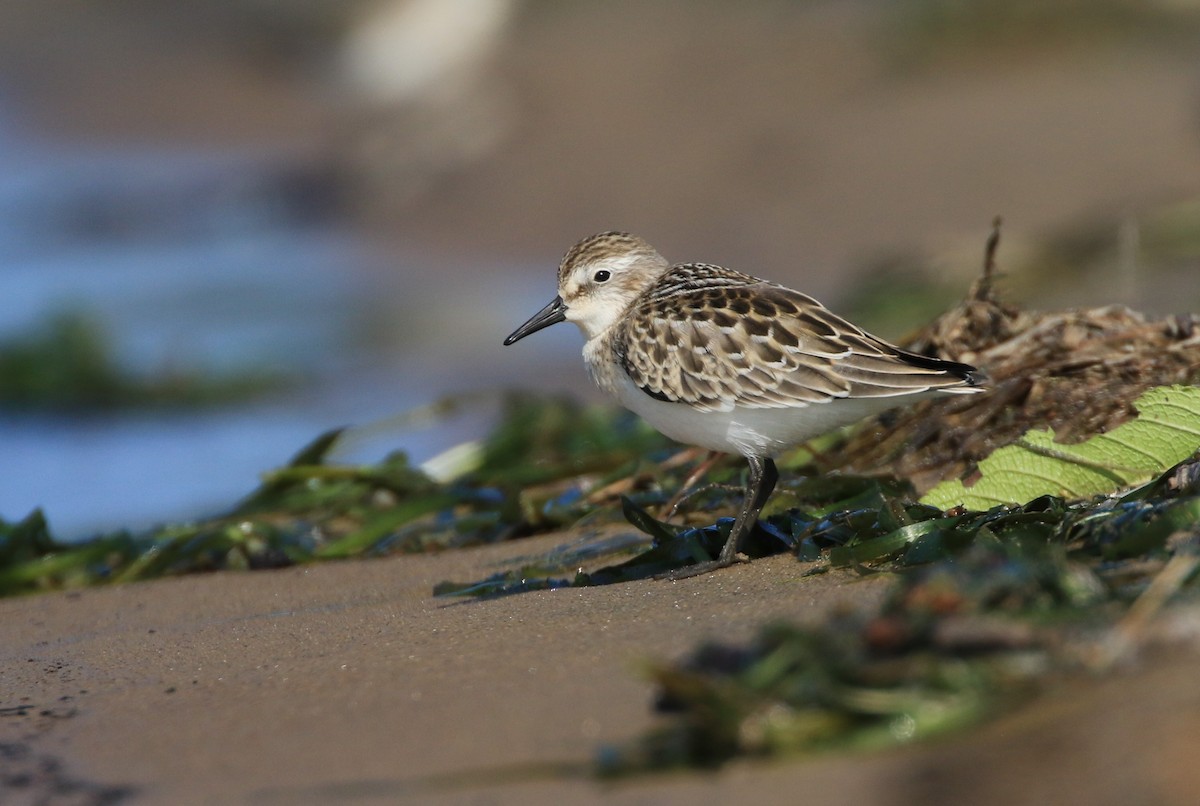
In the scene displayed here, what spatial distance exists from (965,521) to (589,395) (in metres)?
5.13

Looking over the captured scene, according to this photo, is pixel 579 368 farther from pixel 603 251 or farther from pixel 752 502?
pixel 752 502

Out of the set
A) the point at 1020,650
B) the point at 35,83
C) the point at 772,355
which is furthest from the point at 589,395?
the point at 35,83

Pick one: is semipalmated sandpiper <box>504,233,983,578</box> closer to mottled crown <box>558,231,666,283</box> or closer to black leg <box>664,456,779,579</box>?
black leg <box>664,456,779,579</box>

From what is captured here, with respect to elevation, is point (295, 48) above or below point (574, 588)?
above

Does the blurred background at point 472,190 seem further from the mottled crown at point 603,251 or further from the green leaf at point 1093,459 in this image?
the green leaf at point 1093,459

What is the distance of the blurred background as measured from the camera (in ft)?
28.5

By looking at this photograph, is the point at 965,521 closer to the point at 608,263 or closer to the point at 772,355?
the point at 772,355

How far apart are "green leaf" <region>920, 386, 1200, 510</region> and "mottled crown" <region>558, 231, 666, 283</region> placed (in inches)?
60.5

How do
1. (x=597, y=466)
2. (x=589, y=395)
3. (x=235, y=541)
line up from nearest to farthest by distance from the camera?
1. (x=235, y=541)
2. (x=597, y=466)
3. (x=589, y=395)

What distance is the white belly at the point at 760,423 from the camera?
4.14m

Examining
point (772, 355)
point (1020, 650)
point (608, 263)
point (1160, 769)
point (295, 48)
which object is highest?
point (295, 48)

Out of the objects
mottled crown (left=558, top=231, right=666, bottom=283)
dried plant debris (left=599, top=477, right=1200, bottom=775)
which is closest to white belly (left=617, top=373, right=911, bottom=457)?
mottled crown (left=558, top=231, right=666, bottom=283)

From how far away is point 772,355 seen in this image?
419 cm

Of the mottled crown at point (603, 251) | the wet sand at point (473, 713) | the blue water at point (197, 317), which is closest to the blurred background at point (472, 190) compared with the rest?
the blue water at point (197, 317)
